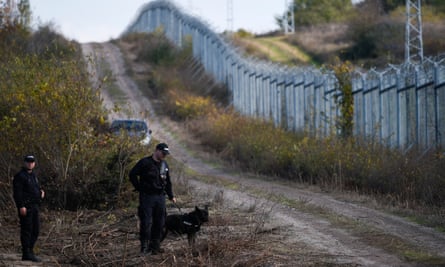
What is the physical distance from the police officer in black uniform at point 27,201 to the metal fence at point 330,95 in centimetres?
1108

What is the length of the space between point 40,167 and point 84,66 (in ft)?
13.0

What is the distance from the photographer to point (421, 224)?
1509cm

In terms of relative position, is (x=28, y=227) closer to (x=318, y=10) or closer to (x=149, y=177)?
(x=149, y=177)

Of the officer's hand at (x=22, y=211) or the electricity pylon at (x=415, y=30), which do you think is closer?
the officer's hand at (x=22, y=211)

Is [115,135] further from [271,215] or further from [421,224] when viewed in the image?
[421,224]

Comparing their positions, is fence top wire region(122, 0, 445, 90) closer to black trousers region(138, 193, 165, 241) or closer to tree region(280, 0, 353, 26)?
black trousers region(138, 193, 165, 241)

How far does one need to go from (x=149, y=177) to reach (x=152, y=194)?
255 mm

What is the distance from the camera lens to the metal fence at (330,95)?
22.4 m

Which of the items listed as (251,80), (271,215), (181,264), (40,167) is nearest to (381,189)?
(271,215)

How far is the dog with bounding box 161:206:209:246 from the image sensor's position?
1270cm

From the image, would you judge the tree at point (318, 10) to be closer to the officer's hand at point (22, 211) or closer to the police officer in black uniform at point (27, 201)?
the police officer in black uniform at point (27, 201)

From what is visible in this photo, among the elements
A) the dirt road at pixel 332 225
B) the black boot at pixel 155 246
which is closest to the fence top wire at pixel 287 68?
the dirt road at pixel 332 225

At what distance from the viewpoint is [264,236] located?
14109 millimetres

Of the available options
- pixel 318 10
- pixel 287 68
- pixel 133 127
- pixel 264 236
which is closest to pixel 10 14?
pixel 287 68
